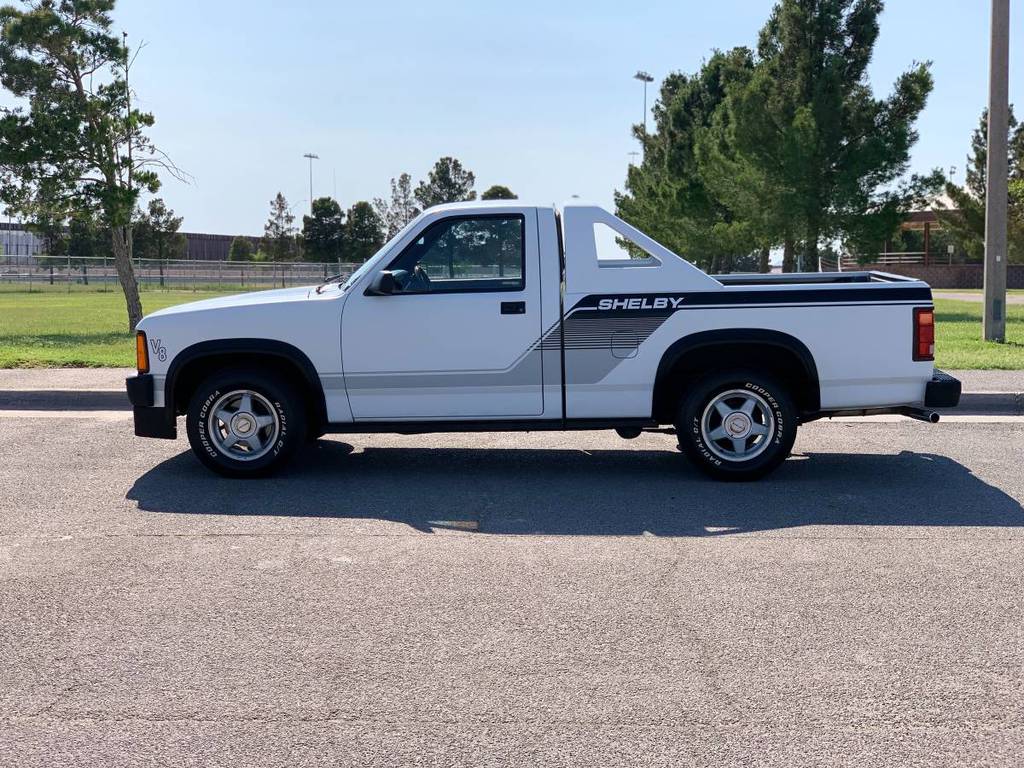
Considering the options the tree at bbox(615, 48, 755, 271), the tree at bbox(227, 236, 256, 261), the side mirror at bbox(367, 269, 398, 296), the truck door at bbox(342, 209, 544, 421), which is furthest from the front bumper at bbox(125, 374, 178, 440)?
the tree at bbox(227, 236, 256, 261)

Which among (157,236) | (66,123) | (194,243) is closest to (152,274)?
(157,236)

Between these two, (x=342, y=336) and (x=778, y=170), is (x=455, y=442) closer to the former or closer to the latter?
(x=342, y=336)

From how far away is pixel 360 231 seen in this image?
242 feet

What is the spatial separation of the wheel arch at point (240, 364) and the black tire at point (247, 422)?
11cm

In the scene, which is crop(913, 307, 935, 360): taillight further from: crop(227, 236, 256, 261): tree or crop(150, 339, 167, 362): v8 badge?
crop(227, 236, 256, 261): tree

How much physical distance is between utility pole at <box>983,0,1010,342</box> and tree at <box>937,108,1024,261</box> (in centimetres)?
3683

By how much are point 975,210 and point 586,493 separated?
52707 millimetres

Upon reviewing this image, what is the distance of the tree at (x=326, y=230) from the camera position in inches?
2899

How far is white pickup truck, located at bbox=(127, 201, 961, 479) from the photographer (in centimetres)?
791

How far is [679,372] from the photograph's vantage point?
817 centimetres

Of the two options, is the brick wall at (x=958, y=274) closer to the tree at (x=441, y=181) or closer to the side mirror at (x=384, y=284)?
the tree at (x=441, y=181)

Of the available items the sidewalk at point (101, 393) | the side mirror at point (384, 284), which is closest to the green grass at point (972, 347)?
the sidewalk at point (101, 393)

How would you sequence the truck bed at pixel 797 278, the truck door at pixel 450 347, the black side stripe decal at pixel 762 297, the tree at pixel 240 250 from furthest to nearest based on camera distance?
the tree at pixel 240 250
the truck bed at pixel 797 278
the truck door at pixel 450 347
the black side stripe decal at pixel 762 297

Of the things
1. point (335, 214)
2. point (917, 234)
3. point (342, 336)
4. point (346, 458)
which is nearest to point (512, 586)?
point (342, 336)
